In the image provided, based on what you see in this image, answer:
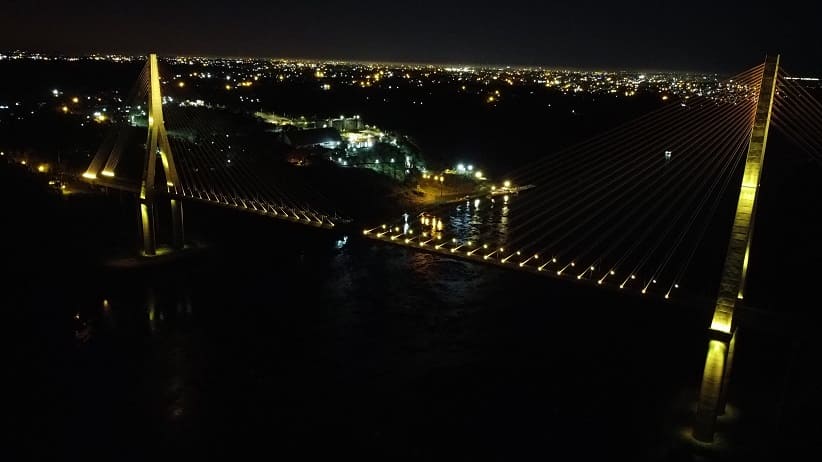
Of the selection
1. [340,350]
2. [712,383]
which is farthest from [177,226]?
[712,383]

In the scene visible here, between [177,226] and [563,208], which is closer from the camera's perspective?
[177,226]

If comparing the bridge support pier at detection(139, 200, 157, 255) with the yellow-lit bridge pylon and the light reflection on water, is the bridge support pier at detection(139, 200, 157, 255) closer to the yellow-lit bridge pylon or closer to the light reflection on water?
the yellow-lit bridge pylon

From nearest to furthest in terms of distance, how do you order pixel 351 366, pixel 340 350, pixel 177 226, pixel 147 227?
pixel 351 366 → pixel 340 350 → pixel 147 227 → pixel 177 226

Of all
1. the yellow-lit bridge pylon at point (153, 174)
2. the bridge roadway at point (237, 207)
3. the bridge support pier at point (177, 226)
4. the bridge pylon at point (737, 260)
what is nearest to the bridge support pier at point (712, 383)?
the bridge pylon at point (737, 260)

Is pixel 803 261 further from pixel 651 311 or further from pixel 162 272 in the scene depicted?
pixel 162 272

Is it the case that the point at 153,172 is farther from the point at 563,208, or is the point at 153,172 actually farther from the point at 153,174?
the point at 563,208

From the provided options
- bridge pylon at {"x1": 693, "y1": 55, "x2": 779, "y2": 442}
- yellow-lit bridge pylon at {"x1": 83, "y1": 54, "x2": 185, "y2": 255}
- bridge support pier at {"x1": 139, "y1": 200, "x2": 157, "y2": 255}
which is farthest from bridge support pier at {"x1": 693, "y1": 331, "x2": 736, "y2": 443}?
bridge support pier at {"x1": 139, "y1": 200, "x2": 157, "y2": 255}

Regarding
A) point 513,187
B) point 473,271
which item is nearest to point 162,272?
point 473,271
